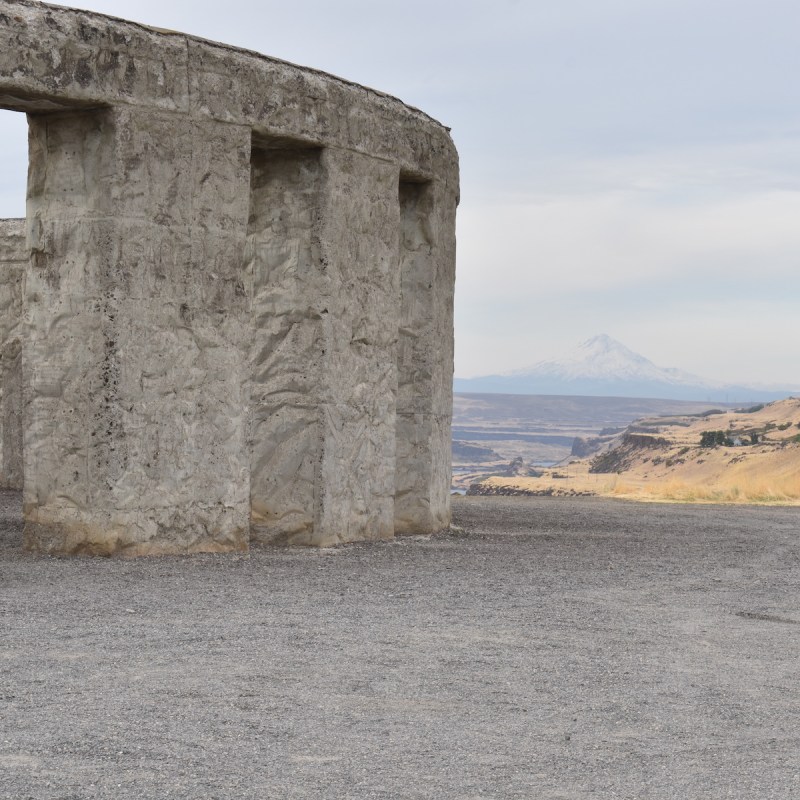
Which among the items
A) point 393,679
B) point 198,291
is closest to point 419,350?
point 198,291

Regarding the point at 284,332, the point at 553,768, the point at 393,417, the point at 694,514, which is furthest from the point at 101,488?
the point at 694,514

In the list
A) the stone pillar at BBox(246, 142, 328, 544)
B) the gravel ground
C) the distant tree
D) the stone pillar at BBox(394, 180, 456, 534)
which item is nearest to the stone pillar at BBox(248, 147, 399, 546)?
the stone pillar at BBox(246, 142, 328, 544)

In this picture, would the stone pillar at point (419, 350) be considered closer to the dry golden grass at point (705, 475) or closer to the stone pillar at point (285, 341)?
the stone pillar at point (285, 341)

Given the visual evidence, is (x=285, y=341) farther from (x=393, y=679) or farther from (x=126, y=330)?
(x=393, y=679)

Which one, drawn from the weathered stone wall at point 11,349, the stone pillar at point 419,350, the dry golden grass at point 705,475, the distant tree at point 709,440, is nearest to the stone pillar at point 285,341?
the stone pillar at point 419,350

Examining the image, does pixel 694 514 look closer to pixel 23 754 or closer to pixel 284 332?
pixel 284 332

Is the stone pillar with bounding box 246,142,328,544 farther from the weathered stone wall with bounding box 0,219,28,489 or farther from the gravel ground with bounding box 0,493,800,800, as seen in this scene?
the weathered stone wall with bounding box 0,219,28,489

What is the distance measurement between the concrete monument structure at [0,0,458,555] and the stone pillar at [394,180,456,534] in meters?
0.60

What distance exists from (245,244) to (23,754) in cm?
586

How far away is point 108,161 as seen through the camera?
898 cm

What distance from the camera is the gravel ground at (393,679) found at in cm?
427

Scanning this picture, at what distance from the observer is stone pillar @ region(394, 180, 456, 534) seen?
11.7 metres

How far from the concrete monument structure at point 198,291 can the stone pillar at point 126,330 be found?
14 mm

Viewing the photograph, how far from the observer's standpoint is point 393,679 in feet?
18.3
